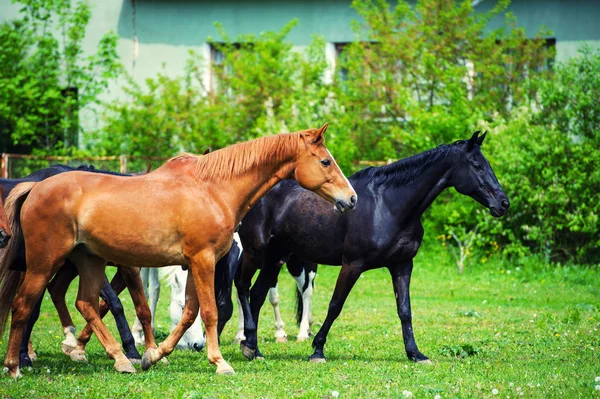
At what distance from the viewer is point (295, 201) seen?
390 inches

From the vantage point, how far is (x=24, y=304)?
801cm

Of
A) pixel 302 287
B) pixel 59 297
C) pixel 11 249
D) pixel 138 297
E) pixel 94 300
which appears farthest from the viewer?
pixel 302 287

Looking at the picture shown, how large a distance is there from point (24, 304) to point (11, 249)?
0.52 metres

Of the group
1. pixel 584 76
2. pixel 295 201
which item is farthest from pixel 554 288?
pixel 295 201

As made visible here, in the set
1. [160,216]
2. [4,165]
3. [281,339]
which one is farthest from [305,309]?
[4,165]

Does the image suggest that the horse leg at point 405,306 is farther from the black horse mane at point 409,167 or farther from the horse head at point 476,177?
the horse head at point 476,177

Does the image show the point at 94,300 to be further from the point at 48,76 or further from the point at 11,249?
the point at 48,76

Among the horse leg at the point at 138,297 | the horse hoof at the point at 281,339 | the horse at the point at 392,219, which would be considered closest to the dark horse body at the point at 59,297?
the horse leg at the point at 138,297

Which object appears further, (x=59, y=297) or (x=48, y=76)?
(x=48, y=76)

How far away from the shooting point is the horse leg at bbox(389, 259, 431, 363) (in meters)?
9.09

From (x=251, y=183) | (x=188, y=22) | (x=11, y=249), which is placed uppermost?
(x=188, y=22)

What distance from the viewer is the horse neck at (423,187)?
9.23 meters

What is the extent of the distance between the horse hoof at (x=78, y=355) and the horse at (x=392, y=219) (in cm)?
161

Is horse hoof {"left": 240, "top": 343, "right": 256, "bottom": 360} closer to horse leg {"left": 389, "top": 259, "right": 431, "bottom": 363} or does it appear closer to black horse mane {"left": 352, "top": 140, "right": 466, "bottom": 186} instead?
horse leg {"left": 389, "top": 259, "right": 431, "bottom": 363}
